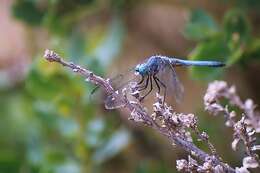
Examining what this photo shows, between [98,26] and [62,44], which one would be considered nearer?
[62,44]

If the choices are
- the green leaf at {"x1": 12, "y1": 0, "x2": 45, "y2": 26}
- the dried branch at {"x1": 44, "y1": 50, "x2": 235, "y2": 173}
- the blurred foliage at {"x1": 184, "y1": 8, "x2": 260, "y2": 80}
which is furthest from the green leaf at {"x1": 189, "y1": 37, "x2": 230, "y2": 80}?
the green leaf at {"x1": 12, "y1": 0, "x2": 45, "y2": 26}

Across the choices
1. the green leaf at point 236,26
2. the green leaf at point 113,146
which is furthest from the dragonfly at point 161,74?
the green leaf at point 113,146

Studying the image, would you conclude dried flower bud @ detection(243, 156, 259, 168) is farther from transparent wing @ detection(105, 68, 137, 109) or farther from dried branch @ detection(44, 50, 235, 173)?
transparent wing @ detection(105, 68, 137, 109)

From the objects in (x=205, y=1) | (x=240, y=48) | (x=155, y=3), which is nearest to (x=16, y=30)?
(x=155, y=3)

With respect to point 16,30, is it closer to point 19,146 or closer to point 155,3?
point 19,146

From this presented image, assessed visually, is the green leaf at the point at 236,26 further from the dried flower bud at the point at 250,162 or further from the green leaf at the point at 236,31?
the dried flower bud at the point at 250,162

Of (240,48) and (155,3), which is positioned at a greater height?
(155,3)

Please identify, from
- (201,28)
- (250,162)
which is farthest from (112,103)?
(201,28)

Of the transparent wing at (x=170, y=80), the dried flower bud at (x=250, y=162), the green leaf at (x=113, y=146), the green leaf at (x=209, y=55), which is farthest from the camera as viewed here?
the green leaf at (x=113, y=146)

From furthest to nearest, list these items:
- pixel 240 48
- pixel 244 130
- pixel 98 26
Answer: pixel 98 26, pixel 240 48, pixel 244 130
